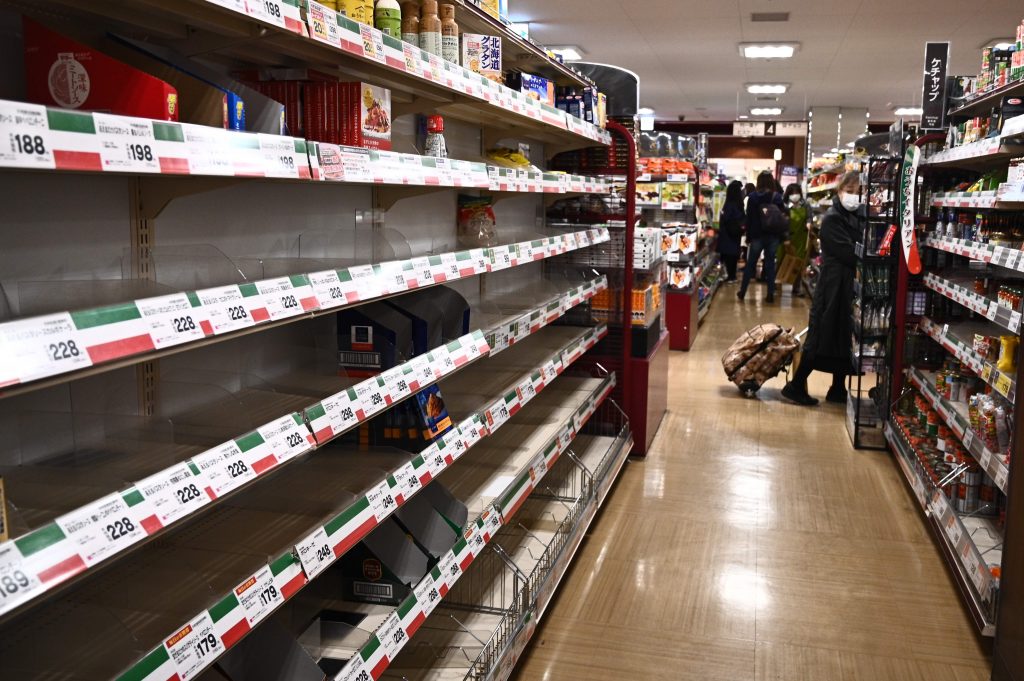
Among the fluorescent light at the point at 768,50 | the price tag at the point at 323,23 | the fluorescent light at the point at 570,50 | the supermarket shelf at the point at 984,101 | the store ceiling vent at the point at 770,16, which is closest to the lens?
the price tag at the point at 323,23

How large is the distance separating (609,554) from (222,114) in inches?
118

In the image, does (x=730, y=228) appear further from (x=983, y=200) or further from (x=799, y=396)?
(x=983, y=200)

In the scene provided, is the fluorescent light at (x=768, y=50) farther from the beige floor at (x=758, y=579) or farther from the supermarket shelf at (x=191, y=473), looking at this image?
the supermarket shelf at (x=191, y=473)

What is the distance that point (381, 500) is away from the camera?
2160 mm

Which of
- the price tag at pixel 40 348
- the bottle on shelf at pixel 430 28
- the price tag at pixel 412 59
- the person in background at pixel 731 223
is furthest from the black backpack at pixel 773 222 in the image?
the price tag at pixel 40 348

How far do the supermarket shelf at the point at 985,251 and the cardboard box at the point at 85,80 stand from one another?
2.93 m

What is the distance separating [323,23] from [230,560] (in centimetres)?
107

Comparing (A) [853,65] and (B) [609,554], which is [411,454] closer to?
(B) [609,554]

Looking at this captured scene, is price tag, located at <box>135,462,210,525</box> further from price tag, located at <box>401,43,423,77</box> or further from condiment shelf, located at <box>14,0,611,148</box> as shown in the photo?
→ price tag, located at <box>401,43,423,77</box>

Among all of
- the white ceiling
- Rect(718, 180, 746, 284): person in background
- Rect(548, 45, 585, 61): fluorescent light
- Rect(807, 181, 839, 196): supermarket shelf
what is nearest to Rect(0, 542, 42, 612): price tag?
the white ceiling

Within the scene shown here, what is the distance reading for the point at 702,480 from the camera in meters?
5.19

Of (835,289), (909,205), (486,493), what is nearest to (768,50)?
(835,289)

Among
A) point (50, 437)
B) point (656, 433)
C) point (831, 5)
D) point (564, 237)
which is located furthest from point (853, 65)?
point (50, 437)

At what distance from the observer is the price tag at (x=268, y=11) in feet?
5.07
